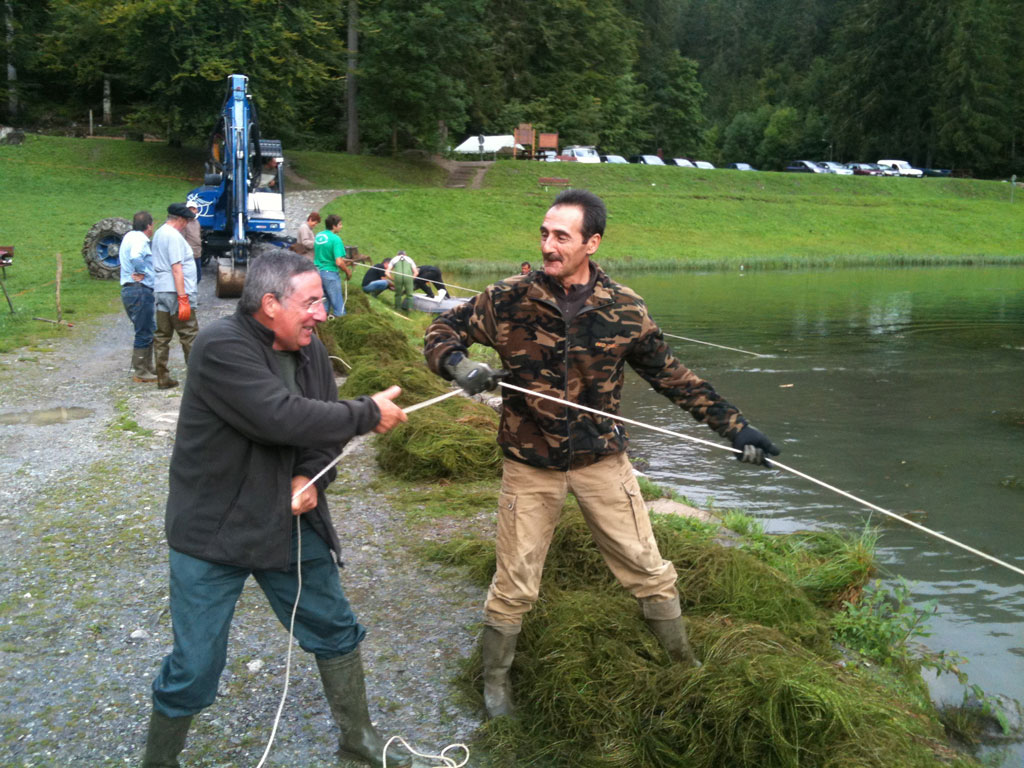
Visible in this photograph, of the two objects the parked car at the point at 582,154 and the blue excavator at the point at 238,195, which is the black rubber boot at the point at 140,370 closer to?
the blue excavator at the point at 238,195

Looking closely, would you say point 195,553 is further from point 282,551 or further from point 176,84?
point 176,84

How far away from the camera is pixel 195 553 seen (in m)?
3.59

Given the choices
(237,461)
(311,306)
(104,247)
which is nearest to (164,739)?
(237,461)

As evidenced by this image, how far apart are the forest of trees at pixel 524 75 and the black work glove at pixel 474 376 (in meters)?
34.6

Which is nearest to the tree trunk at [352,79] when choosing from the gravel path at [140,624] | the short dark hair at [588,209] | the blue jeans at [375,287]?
the blue jeans at [375,287]

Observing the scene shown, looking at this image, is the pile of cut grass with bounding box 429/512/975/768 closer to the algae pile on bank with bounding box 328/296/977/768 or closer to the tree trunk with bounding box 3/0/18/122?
the algae pile on bank with bounding box 328/296/977/768

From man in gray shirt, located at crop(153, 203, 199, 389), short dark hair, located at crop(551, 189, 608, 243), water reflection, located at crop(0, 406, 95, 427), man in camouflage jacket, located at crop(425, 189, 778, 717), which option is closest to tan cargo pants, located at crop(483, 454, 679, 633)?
man in camouflage jacket, located at crop(425, 189, 778, 717)

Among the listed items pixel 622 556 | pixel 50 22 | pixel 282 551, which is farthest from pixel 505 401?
pixel 50 22

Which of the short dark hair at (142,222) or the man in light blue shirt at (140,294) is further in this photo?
the short dark hair at (142,222)

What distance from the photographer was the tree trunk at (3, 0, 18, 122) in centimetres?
4438

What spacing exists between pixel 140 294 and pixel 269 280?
8805 millimetres

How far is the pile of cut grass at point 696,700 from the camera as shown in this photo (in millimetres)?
3969

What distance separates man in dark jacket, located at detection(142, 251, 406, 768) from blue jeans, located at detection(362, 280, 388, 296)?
1608cm

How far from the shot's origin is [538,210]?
4166 centimetres
